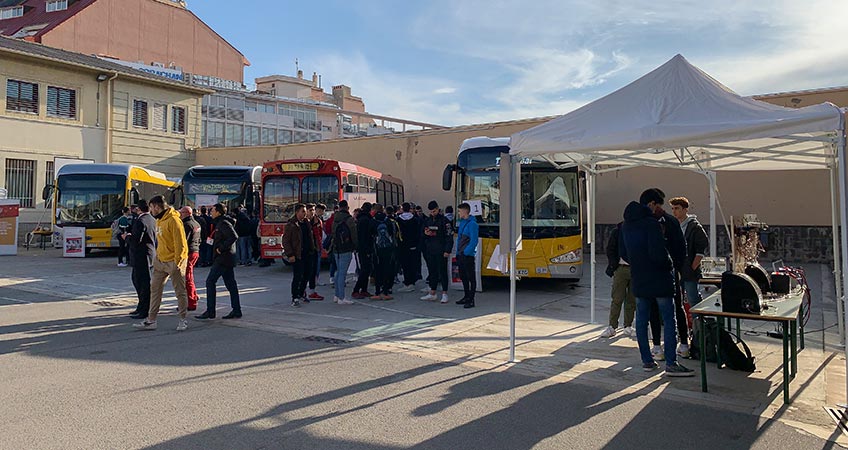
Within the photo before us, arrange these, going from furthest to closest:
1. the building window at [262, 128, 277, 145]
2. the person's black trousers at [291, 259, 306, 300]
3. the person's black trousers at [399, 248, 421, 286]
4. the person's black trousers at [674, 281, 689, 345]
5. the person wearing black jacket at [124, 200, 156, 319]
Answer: the building window at [262, 128, 277, 145] → the person's black trousers at [399, 248, 421, 286] → the person's black trousers at [291, 259, 306, 300] → the person wearing black jacket at [124, 200, 156, 319] → the person's black trousers at [674, 281, 689, 345]

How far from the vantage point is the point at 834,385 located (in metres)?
6.18

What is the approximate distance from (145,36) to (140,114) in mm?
16186

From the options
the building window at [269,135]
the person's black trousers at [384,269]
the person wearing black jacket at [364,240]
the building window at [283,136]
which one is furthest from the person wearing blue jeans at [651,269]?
the building window at [283,136]

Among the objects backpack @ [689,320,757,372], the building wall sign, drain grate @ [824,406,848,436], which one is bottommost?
drain grate @ [824,406,848,436]

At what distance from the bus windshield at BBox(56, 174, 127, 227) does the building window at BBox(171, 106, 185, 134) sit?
43.8ft

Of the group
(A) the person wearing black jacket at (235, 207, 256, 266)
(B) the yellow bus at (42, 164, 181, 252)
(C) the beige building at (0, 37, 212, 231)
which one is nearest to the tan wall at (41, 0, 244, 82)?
(C) the beige building at (0, 37, 212, 231)

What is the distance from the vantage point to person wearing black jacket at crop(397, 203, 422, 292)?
42.4 ft

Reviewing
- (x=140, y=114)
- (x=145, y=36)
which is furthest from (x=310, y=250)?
(x=145, y=36)

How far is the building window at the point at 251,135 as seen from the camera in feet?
156

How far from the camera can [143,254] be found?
973 cm

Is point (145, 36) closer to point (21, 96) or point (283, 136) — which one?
point (283, 136)

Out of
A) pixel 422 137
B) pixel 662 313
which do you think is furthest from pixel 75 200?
pixel 662 313

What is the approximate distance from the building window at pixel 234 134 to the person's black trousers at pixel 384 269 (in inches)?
1475

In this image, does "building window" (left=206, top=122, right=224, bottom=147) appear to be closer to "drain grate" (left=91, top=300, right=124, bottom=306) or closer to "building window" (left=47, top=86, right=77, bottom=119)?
"building window" (left=47, top=86, right=77, bottom=119)
